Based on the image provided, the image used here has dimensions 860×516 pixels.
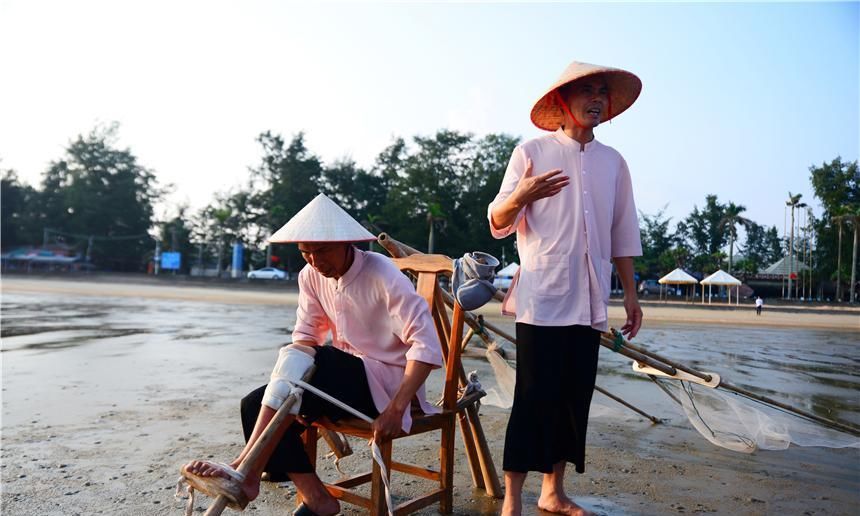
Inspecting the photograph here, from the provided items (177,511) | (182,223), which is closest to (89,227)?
(182,223)

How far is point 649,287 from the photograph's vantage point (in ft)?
179

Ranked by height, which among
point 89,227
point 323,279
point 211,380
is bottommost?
point 211,380

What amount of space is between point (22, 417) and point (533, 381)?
407 cm

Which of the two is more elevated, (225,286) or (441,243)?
(441,243)

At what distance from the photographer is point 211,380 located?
6.44 m

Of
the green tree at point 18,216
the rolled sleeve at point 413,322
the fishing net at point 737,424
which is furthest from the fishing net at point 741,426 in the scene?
the green tree at point 18,216

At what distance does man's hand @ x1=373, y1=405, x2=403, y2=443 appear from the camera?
7.71 ft

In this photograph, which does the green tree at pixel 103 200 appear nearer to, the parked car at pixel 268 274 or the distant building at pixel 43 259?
the distant building at pixel 43 259

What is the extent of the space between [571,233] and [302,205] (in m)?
52.2

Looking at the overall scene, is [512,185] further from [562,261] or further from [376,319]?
[376,319]

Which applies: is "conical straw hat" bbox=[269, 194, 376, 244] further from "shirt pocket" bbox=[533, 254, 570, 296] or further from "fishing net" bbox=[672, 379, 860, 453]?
"fishing net" bbox=[672, 379, 860, 453]

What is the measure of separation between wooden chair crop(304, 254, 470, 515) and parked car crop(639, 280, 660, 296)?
48.5m

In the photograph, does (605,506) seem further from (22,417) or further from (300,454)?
(22,417)

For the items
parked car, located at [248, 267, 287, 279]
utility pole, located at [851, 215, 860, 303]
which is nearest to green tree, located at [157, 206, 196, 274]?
parked car, located at [248, 267, 287, 279]
